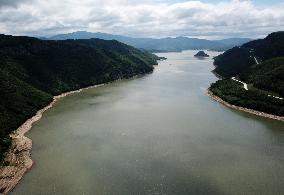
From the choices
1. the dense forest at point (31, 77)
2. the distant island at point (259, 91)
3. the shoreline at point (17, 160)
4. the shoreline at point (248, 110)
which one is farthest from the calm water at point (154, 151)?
the dense forest at point (31, 77)

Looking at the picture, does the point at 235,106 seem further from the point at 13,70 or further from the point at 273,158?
the point at 13,70

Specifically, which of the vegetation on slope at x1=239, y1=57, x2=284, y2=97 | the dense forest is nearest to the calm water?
the dense forest

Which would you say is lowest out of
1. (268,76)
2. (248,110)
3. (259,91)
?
(248,110)

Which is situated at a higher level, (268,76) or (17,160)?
(268,76)

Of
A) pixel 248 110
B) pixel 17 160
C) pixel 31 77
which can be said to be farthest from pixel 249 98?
pixel 31 77

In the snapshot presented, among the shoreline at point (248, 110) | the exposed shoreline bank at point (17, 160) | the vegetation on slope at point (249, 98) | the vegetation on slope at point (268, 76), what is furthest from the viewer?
the vegetation on slope at point (268, 76)

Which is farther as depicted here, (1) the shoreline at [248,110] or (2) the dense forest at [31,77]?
(1) the shoreline at [248,110]

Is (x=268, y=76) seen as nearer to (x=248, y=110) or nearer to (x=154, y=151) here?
(x=248, y=110)

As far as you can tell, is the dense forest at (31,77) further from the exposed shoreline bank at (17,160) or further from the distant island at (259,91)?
the distant island at (259,91)

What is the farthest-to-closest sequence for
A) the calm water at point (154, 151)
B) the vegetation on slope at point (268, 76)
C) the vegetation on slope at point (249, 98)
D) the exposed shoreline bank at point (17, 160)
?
the vegetation on slope at point (268, 76)
the vegetation on slope at point (249, 98)
the exposed shoreline bank at point (17, 160)
the calm water at point (154, 151)
